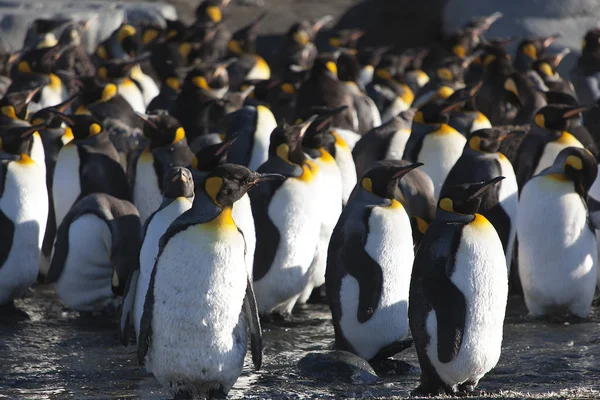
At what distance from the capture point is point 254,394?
196 inches

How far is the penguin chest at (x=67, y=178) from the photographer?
7219 mm

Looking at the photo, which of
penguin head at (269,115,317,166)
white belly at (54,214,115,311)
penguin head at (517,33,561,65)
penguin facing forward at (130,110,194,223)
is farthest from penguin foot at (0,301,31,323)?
penguin head at (517,33,561,65)

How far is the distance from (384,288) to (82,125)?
8.89 feet

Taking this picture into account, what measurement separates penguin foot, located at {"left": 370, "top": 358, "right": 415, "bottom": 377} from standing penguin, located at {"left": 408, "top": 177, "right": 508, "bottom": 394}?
457 mm

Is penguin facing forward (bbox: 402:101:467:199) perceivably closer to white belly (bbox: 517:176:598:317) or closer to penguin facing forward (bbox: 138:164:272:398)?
white belly (bbox: 517:176:598:317)

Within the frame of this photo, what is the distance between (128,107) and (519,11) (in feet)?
30.0

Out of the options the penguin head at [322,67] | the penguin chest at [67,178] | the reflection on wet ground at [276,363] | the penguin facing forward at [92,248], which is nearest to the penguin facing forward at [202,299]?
the reflection on wet ground at [276,363]

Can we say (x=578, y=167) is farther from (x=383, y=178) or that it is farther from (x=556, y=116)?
(x=383, y=178)

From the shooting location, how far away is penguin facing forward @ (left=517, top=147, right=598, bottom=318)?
6.41 m

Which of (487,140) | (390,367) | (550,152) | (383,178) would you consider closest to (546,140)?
(550,152)

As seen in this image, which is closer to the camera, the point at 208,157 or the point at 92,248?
the point at 208,157

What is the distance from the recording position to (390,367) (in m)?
5.55

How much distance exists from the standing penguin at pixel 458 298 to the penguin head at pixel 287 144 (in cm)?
162

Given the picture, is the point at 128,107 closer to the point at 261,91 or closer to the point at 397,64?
the point at 261,91
